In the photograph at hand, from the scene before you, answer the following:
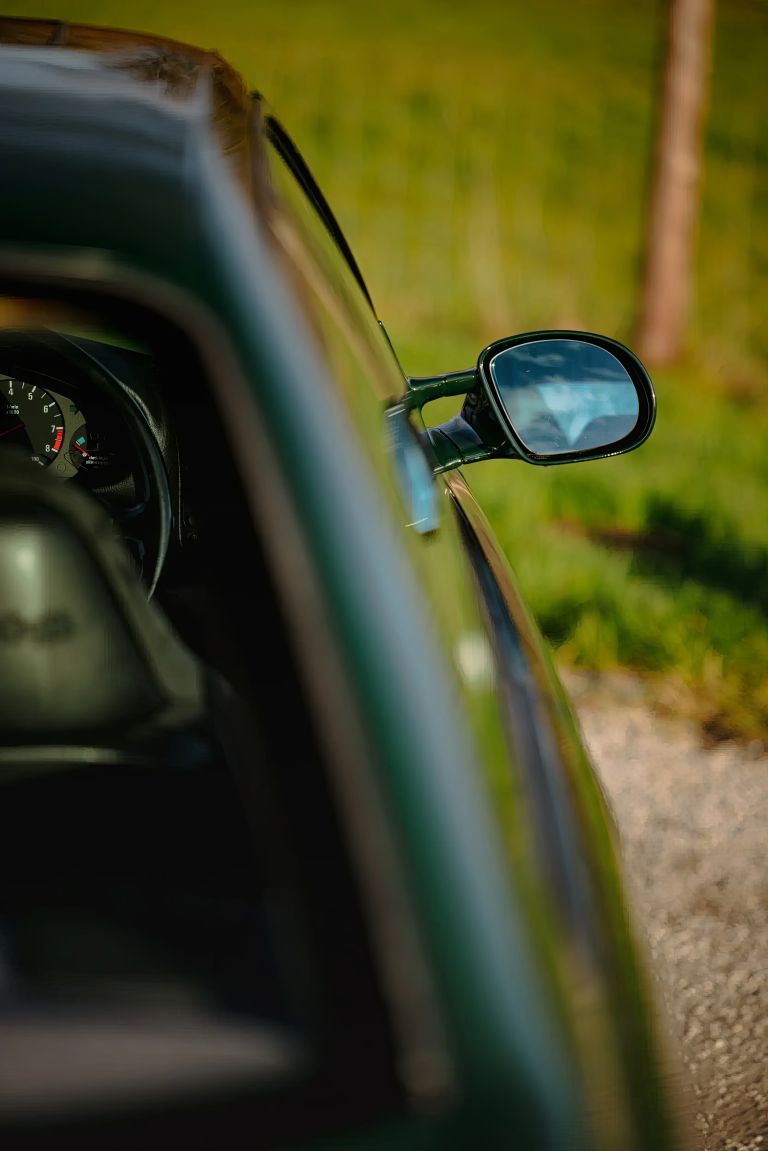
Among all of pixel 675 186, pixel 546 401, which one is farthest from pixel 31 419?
pixel 675 186

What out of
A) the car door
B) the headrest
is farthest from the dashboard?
the headrest

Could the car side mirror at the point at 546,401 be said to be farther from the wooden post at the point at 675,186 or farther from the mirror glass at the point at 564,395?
the wooden post at the point at 675,186

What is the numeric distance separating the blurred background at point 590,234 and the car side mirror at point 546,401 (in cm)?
204

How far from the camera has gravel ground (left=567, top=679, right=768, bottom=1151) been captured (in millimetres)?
2449

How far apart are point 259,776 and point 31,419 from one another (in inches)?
Result: 43.4

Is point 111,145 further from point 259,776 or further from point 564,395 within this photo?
point 564,395

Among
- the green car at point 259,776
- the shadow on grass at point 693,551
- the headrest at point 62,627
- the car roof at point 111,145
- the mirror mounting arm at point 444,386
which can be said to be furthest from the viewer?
the shadow on grass at point 693,551

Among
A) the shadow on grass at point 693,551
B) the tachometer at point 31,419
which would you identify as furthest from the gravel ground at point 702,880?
the tachometer at point 31,419

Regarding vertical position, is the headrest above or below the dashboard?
below

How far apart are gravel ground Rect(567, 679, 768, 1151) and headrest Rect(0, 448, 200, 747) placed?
1560 millimetres

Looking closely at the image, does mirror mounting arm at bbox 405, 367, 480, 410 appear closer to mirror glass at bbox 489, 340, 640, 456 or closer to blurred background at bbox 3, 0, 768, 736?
mirror glass at bbox 489, 340, 640, 456

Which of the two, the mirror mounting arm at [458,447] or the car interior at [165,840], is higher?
the mirror mounting arm at [458,447]

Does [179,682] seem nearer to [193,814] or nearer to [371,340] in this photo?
[193,814]

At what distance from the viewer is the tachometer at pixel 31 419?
78.7 inches
